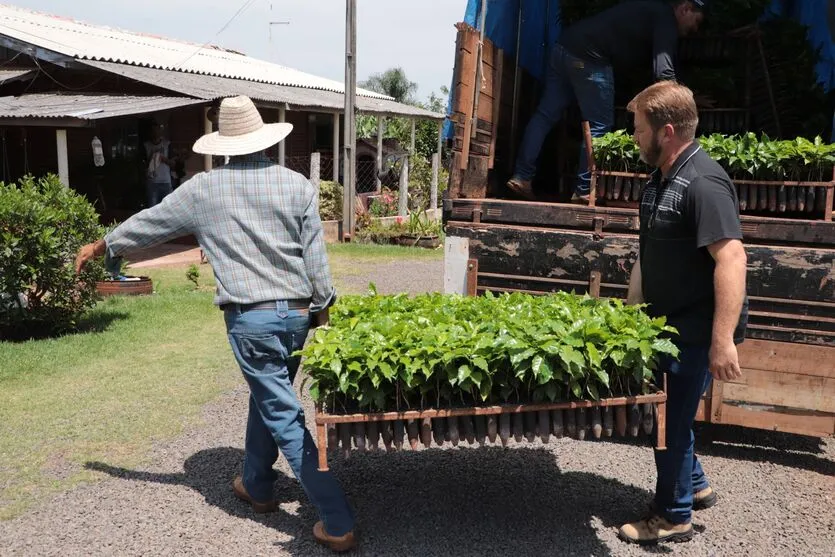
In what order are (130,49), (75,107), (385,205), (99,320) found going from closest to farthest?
(99,320), (75,107), (130,49), (385,205)

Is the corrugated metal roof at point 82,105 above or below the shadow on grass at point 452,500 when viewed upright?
above

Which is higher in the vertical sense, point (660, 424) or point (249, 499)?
point (660, 424)

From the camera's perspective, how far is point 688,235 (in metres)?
3.49

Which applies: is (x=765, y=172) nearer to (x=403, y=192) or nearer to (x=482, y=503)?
(x=482, y=503)

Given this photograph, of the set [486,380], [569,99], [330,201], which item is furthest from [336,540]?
[330,201]

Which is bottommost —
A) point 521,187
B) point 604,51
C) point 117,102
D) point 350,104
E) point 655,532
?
point 655,532

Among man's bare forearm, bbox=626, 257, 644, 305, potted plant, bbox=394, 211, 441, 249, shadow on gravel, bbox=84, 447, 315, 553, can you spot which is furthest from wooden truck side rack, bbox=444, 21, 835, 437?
potted plant, bbox=394, 211, 441, 249

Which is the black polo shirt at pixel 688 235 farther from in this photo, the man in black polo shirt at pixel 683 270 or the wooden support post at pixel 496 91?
the wooden support post at pixel 496 91

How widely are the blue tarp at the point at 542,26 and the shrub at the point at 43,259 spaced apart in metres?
4.59

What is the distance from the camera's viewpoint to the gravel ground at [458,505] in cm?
379

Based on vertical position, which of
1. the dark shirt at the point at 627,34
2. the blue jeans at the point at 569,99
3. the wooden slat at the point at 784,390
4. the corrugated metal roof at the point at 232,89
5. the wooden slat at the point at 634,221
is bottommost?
the wooden slat at the point at 784,390

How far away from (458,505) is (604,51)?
3.56 metres

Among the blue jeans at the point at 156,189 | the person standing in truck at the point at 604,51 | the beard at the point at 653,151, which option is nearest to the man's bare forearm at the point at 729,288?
the beard at the point at 653,151

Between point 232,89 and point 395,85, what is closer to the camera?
point 232,89
